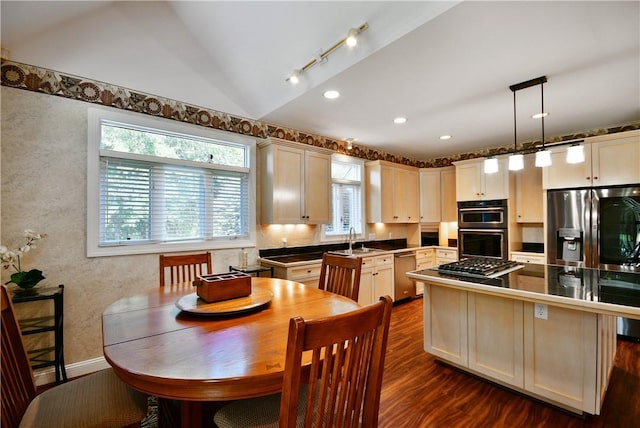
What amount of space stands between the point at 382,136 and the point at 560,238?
259cm

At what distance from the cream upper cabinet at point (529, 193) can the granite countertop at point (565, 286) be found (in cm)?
198

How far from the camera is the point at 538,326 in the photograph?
2.04m

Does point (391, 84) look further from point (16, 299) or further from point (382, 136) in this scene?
point (16, 299)

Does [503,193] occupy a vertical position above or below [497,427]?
above

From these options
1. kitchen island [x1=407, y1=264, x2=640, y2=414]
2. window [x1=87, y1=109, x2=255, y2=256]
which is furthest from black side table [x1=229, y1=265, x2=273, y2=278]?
kitchen island [x1=407, y1=264, x2=640, y2=414]

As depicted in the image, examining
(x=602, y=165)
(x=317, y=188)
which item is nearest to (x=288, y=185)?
(x=317, y=188)

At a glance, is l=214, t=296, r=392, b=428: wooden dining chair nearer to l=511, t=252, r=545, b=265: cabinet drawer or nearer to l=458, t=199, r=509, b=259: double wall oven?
l=511, t=252, r=545, b=265: cabinet drawer

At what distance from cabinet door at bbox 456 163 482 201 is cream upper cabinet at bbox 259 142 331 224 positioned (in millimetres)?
2275

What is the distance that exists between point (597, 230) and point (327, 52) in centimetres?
358

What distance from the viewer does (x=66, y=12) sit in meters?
2.35

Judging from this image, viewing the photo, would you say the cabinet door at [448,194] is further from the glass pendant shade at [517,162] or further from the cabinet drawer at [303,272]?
the cabinet drawer at [303,272]

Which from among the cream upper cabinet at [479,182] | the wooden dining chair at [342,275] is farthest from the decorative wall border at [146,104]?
the wooden dining chair at [342,275]

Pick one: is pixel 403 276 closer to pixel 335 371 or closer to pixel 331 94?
pixel 331 94

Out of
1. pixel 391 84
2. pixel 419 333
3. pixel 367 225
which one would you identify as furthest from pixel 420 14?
pixel 367 225
